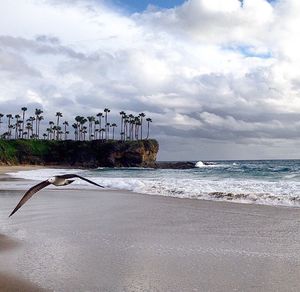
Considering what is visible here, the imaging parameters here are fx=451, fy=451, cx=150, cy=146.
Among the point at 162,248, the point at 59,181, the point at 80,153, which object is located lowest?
the point at 162,248

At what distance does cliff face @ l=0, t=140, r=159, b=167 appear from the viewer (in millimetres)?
84062

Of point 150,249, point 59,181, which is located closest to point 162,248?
point 150,249

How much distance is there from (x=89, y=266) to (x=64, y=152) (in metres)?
85.3

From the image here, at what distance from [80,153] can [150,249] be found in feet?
268

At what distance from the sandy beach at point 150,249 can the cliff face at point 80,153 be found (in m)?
69.9

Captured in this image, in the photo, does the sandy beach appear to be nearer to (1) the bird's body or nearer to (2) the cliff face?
(1) the bird's body

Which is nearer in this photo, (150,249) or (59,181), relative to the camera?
(59,181)

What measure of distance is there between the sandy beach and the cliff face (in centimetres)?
6993

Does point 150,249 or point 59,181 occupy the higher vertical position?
point 59,181

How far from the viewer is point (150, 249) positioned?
25.2ft

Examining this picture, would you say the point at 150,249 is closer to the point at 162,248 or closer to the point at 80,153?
the point at 162,248

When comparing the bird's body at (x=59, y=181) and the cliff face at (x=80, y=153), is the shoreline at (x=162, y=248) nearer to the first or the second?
the bird's body at (x=59, y=181)

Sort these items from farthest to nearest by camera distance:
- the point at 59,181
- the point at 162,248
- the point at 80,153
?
1. the point at 80,153
2. the point at 162,248
3. the point at 59,181

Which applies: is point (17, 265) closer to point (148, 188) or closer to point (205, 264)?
point (205, 264)
